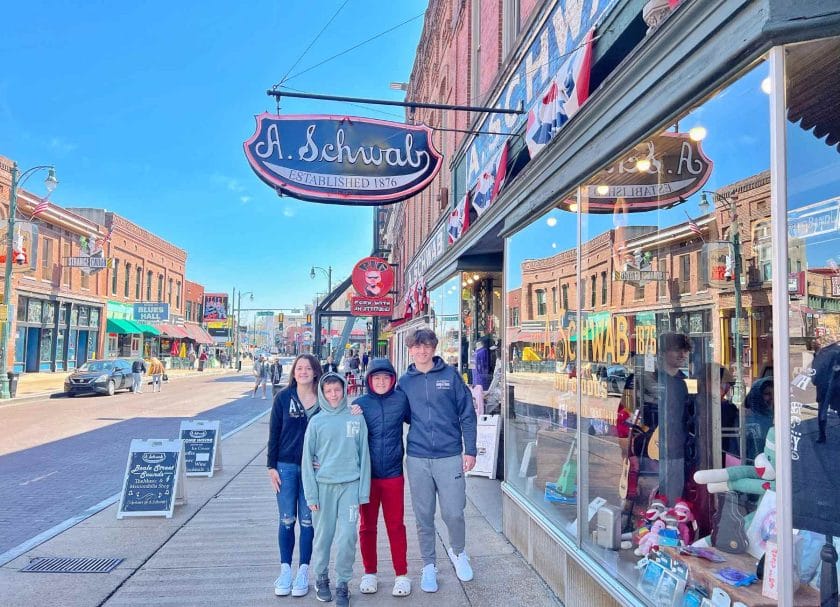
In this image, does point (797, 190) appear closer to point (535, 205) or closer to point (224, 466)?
point (535, 205)

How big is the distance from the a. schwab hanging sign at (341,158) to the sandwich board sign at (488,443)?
3.04 metres

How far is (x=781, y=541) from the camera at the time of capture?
2.26 m

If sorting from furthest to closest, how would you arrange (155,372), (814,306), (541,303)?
(155,372) → (541,303) → (814,306)

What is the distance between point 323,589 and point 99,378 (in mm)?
20682

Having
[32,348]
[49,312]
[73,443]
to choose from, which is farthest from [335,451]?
[49,312]

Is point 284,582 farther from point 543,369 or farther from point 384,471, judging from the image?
point 543,369

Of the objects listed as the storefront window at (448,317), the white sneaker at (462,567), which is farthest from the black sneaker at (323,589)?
the storefront window at (448,317)

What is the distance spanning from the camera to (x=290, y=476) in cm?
427

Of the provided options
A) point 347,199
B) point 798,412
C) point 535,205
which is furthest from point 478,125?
point 798,412

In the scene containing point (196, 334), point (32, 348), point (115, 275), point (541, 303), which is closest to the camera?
point (541, 303)

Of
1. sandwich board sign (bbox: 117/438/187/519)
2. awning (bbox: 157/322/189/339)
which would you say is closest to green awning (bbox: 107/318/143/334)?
awning (bbox: 157/322/189/339)

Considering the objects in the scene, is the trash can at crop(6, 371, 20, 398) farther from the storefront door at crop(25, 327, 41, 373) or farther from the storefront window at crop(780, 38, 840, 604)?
the storefront window at crop(780, 38, 840, 604)

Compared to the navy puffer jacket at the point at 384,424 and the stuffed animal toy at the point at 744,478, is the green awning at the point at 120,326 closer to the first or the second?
the navy puffer jacket at the point at 384,424

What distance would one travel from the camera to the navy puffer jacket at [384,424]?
4.19m
